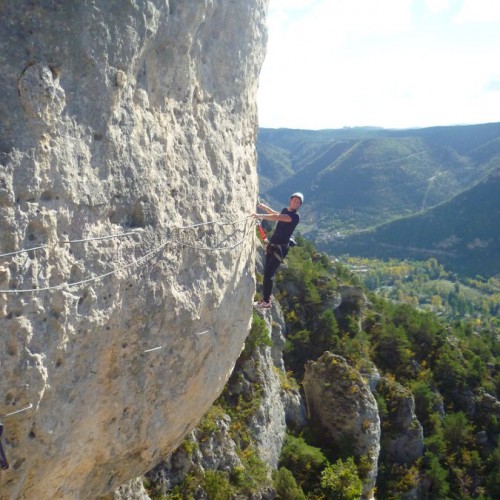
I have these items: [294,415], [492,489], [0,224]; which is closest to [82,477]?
[0,224]

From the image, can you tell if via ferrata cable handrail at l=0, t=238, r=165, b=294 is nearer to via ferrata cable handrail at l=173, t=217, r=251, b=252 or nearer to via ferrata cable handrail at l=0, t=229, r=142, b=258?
via ferrata cable handrail at l=0, t=229, r=142, b=258

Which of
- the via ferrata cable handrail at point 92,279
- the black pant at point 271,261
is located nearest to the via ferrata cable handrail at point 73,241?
the via ferrata cable handrail at point 92,279

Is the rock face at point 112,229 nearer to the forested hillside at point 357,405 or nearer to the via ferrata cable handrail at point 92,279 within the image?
the via ferrata cable handrail at point 92,279

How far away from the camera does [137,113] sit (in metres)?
7.59

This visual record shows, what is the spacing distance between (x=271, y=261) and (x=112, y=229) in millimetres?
6480

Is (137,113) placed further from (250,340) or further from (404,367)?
(404,367)

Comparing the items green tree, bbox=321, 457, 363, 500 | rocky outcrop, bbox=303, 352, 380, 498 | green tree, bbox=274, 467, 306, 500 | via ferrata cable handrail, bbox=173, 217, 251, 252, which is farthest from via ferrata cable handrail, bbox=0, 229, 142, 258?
rocky outcrop, bbox=303, 352, 380, 498

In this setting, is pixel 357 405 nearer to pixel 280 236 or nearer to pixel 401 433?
pixel 401 433

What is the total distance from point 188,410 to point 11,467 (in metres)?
3.69

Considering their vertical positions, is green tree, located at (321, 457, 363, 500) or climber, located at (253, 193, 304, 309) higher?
climber, located at (253, 193, 304, 309)

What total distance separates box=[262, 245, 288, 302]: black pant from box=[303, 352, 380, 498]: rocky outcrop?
1460 cm

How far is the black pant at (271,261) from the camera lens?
1283 cm

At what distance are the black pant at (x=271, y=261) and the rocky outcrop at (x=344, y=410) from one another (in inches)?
575

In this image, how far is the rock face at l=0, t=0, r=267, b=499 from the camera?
20.0ft
